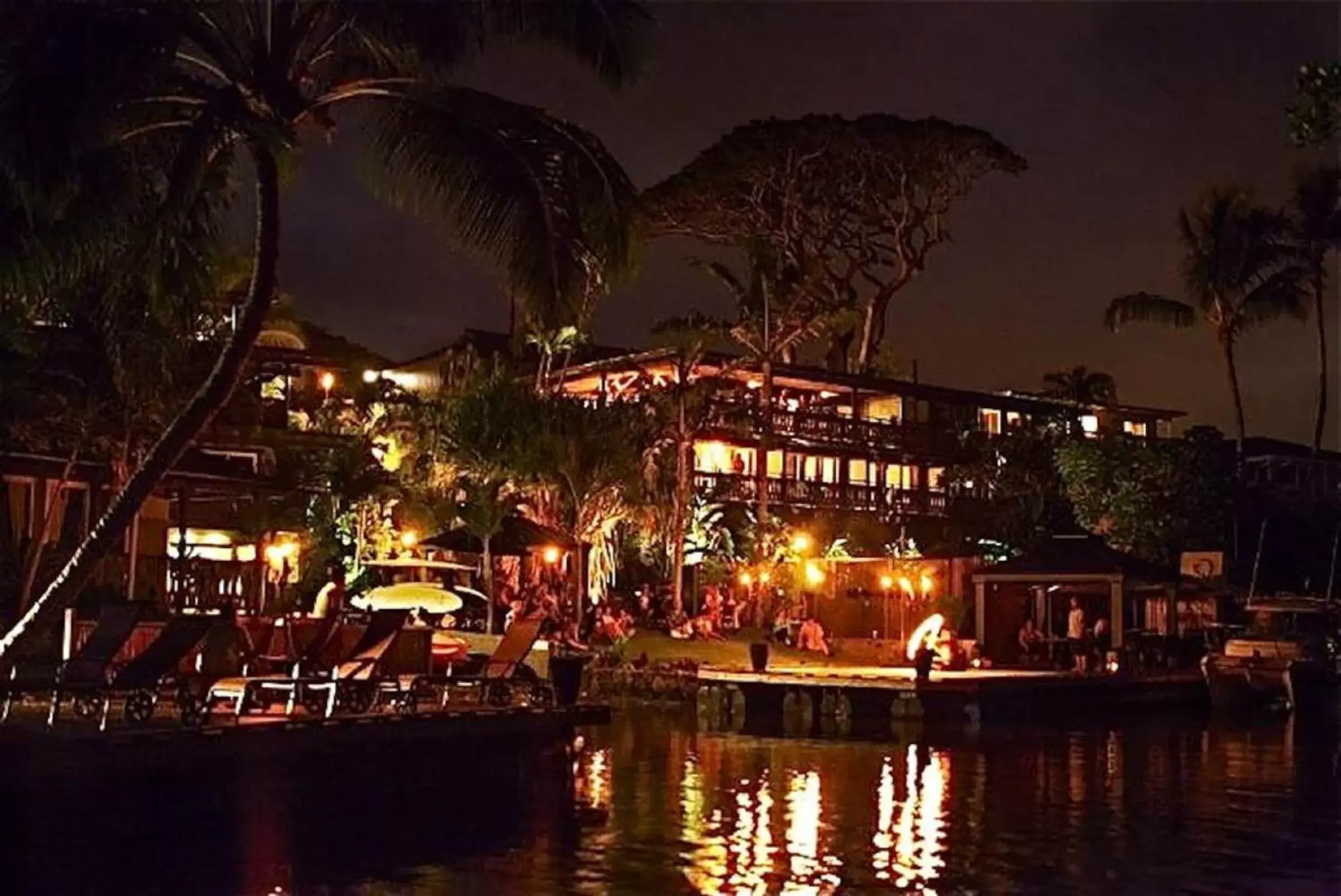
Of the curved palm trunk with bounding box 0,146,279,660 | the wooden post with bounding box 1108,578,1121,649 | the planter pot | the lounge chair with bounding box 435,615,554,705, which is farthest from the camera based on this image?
the wooden post with bounding box 1108,578,1121,649

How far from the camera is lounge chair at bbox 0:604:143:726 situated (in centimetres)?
1409

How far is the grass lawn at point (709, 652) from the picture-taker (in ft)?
110

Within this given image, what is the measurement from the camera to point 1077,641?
33438mm

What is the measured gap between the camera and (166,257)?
1602cm

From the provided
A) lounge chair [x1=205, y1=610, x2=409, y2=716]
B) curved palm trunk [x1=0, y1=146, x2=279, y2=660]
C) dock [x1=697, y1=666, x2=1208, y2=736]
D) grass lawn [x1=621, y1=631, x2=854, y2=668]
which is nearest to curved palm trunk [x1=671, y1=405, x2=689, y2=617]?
grass lawn [x1=621, y1=631, x2=854, y2=668]

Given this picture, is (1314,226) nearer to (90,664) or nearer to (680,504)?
(680,504)

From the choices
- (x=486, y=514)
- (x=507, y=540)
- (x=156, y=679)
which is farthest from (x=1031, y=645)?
(x=156, y=679)

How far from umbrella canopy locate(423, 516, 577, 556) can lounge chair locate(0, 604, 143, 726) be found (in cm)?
1663

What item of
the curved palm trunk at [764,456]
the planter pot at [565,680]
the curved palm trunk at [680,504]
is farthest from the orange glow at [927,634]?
the planter pot at [565,680]

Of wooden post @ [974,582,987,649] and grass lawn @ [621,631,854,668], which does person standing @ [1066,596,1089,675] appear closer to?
wooden post @ [974,582,987,649]

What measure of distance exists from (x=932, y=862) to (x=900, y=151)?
33.4 meters

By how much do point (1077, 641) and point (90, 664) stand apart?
2306 cm

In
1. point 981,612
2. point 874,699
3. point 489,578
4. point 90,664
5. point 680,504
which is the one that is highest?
point 680,504

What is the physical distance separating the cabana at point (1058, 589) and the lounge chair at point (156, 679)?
71.3ft
